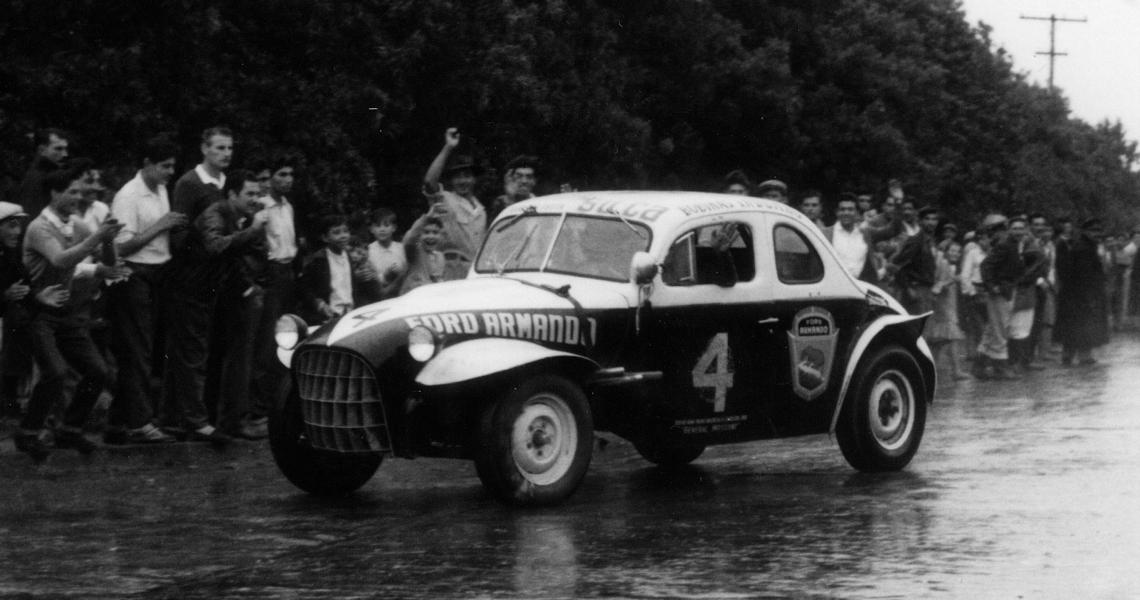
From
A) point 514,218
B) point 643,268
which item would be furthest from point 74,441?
point 643,268

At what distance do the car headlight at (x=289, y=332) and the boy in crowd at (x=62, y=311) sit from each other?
1.76m

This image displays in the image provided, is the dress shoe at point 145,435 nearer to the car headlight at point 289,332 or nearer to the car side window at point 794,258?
the car headlight at point 289,332

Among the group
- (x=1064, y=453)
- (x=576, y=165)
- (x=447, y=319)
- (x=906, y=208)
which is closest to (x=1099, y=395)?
(x=906, y=208)

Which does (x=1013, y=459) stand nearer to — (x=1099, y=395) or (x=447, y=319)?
(x=447, y=319)

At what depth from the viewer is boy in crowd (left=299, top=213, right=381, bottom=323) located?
15.1 m

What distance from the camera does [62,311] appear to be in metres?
13.2

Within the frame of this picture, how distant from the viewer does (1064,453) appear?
45.3 feet

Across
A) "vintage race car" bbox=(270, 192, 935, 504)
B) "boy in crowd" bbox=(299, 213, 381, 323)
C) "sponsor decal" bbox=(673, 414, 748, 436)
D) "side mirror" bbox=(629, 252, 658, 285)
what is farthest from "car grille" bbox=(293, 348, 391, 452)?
"boy in crowd" bbox=(299, 213, 381, 323)

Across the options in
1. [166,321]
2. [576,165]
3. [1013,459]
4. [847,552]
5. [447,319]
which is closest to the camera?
[847,552]

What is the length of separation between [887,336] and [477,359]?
3.56m

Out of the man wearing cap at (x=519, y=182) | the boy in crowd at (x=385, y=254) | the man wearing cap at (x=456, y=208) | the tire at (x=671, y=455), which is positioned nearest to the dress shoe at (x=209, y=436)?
the boy in crowd at (x=385, y=254)

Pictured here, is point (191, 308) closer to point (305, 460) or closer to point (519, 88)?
point (305, 460)

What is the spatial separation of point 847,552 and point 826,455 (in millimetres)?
4889

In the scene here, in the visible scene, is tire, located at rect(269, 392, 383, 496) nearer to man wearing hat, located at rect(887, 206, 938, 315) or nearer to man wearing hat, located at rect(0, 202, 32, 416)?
man wearing hat, located at rect(0, 202, 32, 416)
